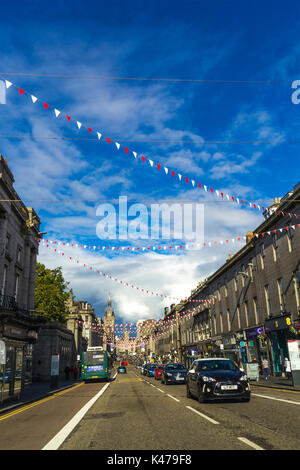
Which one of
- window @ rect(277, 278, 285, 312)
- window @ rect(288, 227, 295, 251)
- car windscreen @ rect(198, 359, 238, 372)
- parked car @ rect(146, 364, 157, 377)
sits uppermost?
window @ rect(288, 227, 295, 251)

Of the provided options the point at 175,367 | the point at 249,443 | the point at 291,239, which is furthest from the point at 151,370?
the point at 249,443

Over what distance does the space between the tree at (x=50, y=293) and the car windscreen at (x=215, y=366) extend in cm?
3185

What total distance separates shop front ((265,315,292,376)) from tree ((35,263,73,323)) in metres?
24.1

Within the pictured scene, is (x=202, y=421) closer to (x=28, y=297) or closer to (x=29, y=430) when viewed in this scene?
(x=29, y=430)

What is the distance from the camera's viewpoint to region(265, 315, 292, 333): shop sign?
26234 millimetres

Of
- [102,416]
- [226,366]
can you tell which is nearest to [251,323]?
[226,366]

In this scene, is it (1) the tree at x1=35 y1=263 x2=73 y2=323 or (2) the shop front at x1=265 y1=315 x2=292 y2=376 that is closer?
(2) the shop front at x1=265 y1=315 x2=292 y2=376

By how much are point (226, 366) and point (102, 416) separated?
5042 millimetres

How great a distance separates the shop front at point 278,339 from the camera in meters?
27.9

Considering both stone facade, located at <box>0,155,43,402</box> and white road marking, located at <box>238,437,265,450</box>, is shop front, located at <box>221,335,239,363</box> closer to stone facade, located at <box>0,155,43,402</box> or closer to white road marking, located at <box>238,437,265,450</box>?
stone facade, located at <box>0,155,43,402</box>

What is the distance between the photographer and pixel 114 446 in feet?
21.0

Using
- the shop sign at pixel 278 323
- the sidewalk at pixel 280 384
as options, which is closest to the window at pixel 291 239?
the shop sign at pixel 278 323

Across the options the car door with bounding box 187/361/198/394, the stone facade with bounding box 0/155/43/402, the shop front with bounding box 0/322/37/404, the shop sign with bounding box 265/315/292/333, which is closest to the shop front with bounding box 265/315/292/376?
the shop sign with bounding box 265/315/292/333
